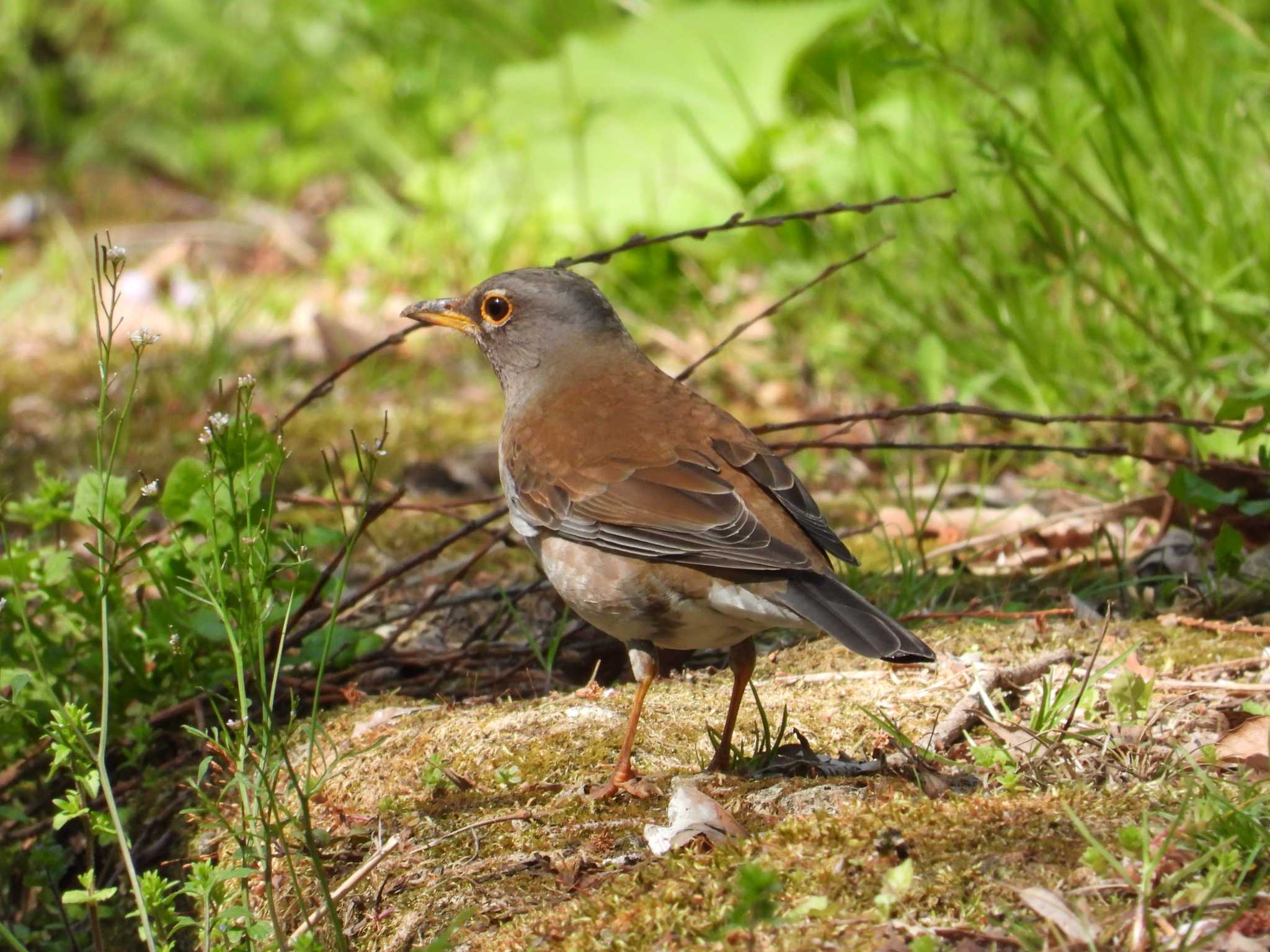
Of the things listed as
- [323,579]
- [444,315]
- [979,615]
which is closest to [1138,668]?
[979,615]

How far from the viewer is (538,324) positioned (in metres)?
4.91

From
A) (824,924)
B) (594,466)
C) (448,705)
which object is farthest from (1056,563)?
(824,924)

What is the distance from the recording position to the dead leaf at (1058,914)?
102 inches

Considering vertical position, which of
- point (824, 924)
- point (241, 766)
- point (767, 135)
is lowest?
point (824, 924)

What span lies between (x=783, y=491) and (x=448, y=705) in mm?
1194

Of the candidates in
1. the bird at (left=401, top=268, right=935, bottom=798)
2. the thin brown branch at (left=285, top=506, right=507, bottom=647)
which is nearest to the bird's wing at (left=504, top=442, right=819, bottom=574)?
the bird at (left=401, top=268, right=935, bottom=798)

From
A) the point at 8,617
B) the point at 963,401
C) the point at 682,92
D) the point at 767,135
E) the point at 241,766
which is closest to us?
the point at 241,766

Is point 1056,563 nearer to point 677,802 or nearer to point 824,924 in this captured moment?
point 677,802

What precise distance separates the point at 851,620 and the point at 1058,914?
93cm

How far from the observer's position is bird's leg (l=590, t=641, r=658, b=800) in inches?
135

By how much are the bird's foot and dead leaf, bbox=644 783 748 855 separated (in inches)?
6.6

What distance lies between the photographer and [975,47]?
23.9ft

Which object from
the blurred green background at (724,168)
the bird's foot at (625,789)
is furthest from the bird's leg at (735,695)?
the blurred green background at (724,168)

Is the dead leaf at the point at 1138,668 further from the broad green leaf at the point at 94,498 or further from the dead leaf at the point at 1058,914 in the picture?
the broad green leaf at the point at 94,498
